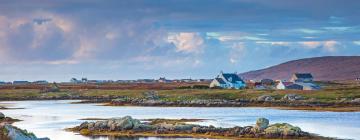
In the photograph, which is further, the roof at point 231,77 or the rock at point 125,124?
the roof at point 231,77

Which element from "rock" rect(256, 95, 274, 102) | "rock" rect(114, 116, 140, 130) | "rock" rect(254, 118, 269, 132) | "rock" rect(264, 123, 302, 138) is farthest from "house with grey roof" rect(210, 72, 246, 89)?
"rock" rect(264, 123, 302, 138)

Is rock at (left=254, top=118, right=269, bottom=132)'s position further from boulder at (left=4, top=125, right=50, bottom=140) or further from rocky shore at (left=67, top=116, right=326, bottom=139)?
boulder at (left=4, top=125, right=50, bottom=140)

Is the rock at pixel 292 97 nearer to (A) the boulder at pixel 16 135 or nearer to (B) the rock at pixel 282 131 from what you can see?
(B) the rock at pixel 282 131

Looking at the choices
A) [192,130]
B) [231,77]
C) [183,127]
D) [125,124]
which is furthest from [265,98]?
[192,130]

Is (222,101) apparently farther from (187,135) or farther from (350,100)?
(187,135)

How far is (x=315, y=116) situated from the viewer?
7731 cm

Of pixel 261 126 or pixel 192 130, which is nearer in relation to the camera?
pixel 261 126

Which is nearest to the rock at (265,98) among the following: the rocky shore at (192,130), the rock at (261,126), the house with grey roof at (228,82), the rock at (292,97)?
the rock at (292,97)

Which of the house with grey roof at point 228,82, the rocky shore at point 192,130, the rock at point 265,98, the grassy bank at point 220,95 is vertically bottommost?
the rocky shore at point 192,130

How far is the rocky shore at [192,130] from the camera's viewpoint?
164 feet

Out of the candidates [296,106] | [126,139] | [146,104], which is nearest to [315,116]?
[296,106]

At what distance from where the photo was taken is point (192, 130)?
183 feet

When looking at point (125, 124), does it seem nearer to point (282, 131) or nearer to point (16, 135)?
point (282, 131)

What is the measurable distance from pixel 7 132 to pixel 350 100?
67.3 meters
